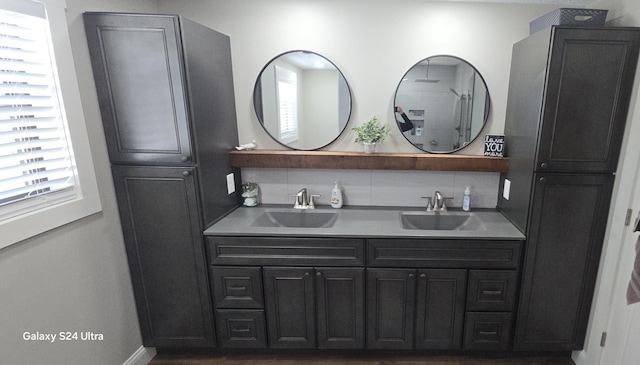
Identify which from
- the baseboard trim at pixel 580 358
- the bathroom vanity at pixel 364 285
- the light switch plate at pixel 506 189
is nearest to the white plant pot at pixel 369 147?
the bathroom vanity at pixel 364 285

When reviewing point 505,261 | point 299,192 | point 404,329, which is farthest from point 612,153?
point 299,192

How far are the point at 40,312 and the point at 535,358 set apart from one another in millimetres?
2774

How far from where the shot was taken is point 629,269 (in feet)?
4.99

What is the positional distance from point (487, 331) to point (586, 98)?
1.44 meters

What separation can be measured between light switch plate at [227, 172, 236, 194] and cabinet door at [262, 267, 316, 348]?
0.63 meters

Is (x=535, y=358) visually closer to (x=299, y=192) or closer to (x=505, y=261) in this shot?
(x=505, y=261)

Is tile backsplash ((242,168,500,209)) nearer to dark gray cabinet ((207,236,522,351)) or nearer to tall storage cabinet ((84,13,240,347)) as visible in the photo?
tall storage cabinet ((84,13,240,347))

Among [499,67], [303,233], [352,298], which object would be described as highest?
[499,67]

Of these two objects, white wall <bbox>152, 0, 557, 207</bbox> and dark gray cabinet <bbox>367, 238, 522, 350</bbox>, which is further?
white wall <bbox>152, 0, 557, 207</bbox>

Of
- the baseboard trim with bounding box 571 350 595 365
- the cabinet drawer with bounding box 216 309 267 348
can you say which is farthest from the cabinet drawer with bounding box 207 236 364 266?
the baseboard trim with bounding box 571 350 595 365

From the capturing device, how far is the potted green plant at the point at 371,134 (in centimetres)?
202

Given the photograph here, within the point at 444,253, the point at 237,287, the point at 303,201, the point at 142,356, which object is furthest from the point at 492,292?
the point at 142,356

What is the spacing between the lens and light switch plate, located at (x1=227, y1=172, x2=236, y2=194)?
2045mm

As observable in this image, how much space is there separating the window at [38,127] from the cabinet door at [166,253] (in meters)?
0.25
